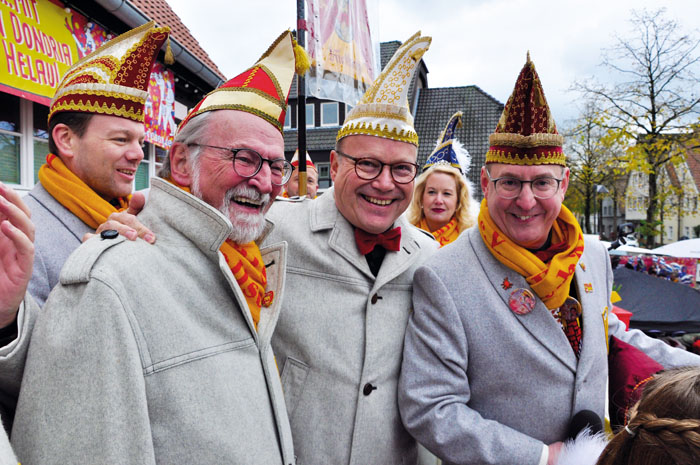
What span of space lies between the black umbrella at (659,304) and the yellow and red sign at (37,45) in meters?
6.64

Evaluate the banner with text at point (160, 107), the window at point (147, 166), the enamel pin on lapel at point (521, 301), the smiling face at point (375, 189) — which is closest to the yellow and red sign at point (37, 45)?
the banner with text at point (160, 107)

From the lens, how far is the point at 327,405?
1867mm

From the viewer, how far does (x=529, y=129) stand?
6.29 ft

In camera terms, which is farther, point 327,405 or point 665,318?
point 665,318

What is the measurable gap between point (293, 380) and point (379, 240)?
705mm

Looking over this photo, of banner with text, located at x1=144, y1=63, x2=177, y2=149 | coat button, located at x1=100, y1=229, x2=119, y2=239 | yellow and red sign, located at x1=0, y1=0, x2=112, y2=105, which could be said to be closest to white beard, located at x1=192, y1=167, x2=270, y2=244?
coat button, located at x1=100, y1=229, x2=119, y2=239

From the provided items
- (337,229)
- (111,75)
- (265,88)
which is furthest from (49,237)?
(337,229)

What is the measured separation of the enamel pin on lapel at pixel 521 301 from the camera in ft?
6.12

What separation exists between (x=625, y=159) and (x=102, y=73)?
1631cm

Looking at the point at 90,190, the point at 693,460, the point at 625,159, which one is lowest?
the point at 693,460

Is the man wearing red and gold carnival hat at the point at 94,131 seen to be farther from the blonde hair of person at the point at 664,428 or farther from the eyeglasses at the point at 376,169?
the blonde hair of person at the point at 664,428

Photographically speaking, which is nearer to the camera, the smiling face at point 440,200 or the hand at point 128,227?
the hand at point 128,227

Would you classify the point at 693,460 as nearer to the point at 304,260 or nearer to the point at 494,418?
the point at 494,418

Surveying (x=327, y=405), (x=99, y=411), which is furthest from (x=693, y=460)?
(x=99, y=411)
